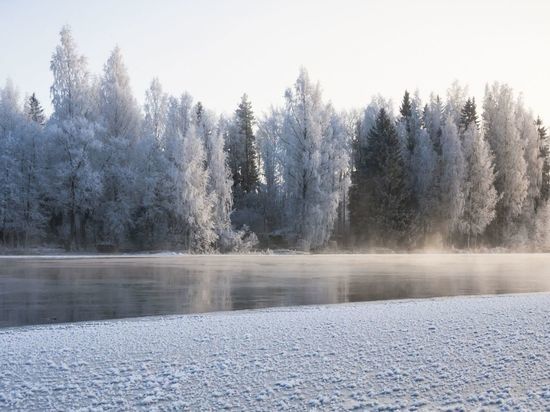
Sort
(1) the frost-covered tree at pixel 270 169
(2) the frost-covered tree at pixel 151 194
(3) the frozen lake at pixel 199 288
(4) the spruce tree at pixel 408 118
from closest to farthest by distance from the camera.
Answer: (3) the frozen lake at pixel 199 288
(2) the frost-covered tree at pixel 151 194
(1) the frost-covered tree at pixel 270 169
(4) the spruce tree at pixel 408 118

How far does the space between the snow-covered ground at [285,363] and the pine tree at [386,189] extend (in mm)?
41638

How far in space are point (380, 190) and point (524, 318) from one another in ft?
143

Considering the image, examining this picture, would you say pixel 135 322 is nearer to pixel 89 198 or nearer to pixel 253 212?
pixel 89 198

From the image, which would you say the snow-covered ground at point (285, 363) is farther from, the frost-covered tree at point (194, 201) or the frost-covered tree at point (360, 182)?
the frost-covered tree at point (360, 182)

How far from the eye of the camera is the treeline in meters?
43.3

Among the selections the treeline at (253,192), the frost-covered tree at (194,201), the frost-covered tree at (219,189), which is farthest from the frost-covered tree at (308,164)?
the frost-covered tree at (194,201)

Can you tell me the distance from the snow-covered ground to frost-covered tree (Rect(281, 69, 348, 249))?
35755mm

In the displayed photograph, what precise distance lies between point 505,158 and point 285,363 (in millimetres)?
55877

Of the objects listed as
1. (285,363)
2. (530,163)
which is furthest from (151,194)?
(530,163)

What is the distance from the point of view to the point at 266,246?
50000mm

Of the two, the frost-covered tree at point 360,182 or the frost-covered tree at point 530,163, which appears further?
the frost-covered tree at point 530,163

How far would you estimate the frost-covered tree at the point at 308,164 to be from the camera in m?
47.2

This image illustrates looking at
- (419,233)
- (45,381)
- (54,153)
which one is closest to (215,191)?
(54,153)

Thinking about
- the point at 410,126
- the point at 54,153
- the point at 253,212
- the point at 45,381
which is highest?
the point at 410,126
